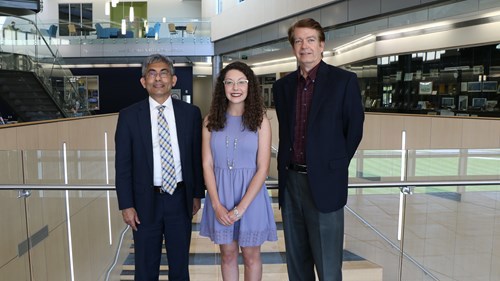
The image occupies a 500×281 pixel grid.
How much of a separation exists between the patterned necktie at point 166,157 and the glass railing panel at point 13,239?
1693mm

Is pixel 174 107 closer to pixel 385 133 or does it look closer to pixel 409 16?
pixel 385 133

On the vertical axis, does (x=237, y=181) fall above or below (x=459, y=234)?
above

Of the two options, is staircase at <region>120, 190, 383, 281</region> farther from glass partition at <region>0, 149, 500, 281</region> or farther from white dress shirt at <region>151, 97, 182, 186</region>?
white dress shirt at <region>151, 97, 182, 186</region>

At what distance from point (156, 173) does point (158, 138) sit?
0.18 metres

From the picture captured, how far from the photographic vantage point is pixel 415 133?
308 inches

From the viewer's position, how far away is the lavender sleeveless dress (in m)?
2.17

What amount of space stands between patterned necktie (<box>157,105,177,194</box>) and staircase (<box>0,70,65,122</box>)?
8.72 meters

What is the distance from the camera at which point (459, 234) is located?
14.2 feet

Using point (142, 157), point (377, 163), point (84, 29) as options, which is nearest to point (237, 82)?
point (142, 157)

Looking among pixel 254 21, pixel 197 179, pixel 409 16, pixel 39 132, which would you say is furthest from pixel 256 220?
pixel 254 21

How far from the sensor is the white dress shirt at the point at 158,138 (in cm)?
227

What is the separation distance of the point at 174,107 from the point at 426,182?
1681 mm

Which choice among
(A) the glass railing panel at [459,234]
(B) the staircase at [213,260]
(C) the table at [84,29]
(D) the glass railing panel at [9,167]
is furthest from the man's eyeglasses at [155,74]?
(C) the table at [84,29]

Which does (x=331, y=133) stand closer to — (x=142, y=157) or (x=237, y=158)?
(x=237, y=158)
